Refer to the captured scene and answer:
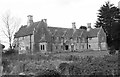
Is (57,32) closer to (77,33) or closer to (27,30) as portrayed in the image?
(77,33)

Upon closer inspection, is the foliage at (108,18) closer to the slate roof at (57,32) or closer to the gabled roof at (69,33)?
the slate roof at (57,32)

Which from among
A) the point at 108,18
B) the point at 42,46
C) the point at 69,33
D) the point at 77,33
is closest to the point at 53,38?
the point at 42,46

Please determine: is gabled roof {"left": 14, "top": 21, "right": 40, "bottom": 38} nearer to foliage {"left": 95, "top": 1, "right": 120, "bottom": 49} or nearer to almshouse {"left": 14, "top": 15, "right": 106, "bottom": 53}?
almshouse {"left": 14, "top": 15, "right": 106, "bottom": 53}

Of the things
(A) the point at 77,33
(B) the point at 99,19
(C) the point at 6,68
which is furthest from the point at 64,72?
(B) the point at 99,19

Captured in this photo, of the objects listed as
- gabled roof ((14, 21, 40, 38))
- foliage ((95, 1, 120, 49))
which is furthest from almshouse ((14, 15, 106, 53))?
foliage ((95, 1, 120, 49))

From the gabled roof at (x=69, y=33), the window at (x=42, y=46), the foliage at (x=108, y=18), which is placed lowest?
the window at (x=42, y=46)

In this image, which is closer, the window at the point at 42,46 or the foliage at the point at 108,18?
the window at the point at 42,46

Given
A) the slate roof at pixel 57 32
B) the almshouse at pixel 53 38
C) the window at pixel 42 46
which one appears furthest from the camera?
the slate roof at pixel 57 32

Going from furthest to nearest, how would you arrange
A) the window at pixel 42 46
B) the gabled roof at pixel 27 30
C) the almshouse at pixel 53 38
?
A: the gabled roof at pixel 27 30 < the almshouse at pixel 53 38 < the window at pixel 42 46

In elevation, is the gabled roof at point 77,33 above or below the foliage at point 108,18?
below

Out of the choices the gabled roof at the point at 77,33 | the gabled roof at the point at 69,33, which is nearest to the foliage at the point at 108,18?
the gabled roof at the point at 77,33

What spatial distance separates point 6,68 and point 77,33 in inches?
1692

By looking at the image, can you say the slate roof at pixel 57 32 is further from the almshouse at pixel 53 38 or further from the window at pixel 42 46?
the window at pixel 42 46

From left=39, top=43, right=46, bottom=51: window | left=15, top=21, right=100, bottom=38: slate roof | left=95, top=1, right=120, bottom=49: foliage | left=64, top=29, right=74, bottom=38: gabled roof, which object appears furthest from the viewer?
left=95, top=1, right=120, bottom=49: foliage
